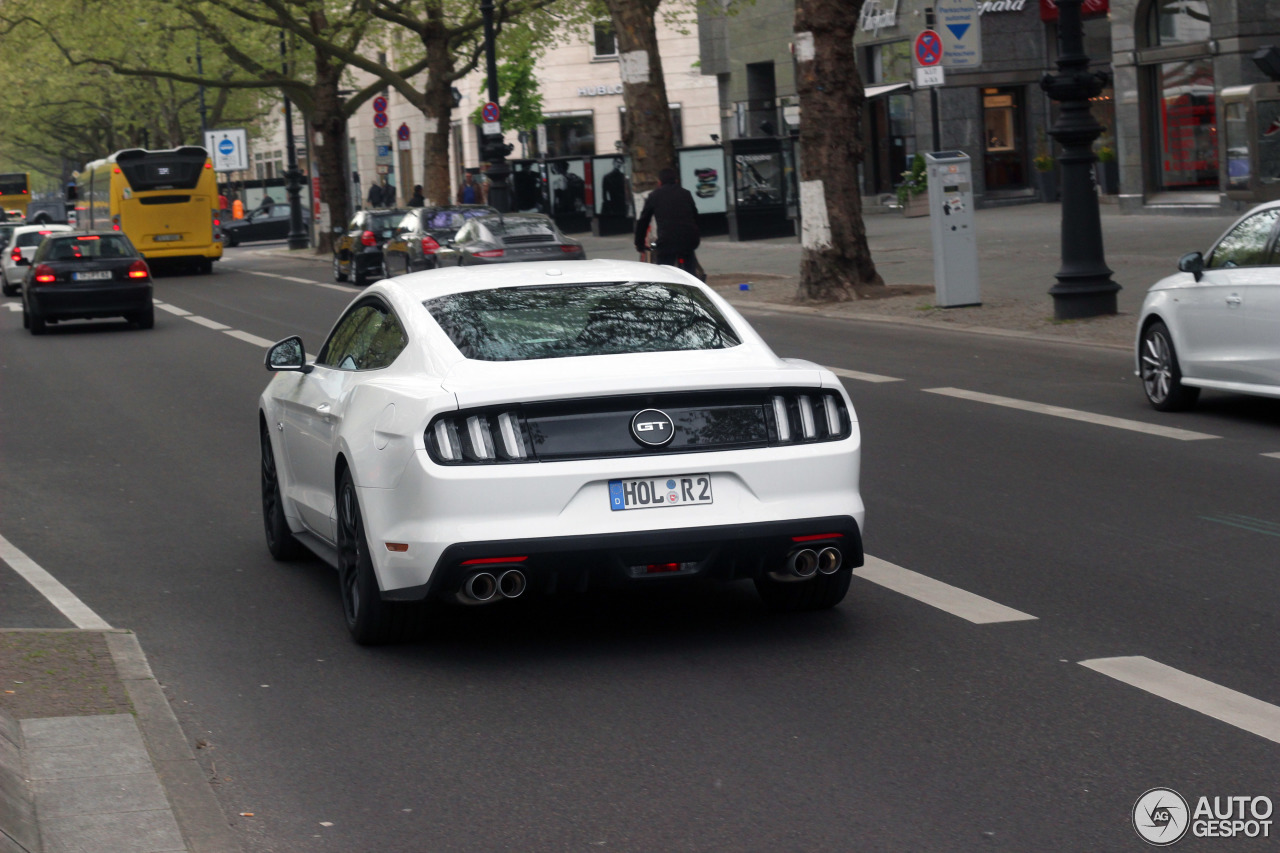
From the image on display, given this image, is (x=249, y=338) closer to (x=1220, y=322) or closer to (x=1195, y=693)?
(x=1220, y=322)

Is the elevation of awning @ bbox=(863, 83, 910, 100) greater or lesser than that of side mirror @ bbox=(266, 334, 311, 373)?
greater

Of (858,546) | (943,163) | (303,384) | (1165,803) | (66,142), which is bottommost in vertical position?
(1165,803)

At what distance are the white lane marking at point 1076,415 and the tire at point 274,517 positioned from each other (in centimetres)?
571

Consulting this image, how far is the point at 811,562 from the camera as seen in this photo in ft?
21.4

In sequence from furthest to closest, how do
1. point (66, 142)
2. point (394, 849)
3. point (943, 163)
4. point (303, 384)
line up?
1. point (66, 142)
2. point (943, 163)
3. point (303, 384)
4. point (394, 849)

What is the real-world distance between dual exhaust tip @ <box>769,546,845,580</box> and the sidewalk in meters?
2.12

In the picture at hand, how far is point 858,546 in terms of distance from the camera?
6.57 m

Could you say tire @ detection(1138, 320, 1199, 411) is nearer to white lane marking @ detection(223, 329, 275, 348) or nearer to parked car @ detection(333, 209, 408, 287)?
white lane marking @ detection(223, 329, 275, 348)

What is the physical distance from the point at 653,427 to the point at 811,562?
2.47ft

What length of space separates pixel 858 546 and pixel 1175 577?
173 centimetres

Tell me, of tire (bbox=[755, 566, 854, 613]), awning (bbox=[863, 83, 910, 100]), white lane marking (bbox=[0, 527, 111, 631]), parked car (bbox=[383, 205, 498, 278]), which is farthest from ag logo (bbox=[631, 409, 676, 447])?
awning (bbox=[863, 83, 910, 100])

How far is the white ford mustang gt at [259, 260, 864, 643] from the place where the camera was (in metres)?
6.19

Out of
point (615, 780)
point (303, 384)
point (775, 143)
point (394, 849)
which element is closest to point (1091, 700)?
point (615, 780)

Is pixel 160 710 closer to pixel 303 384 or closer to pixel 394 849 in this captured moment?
pixel 394 849
